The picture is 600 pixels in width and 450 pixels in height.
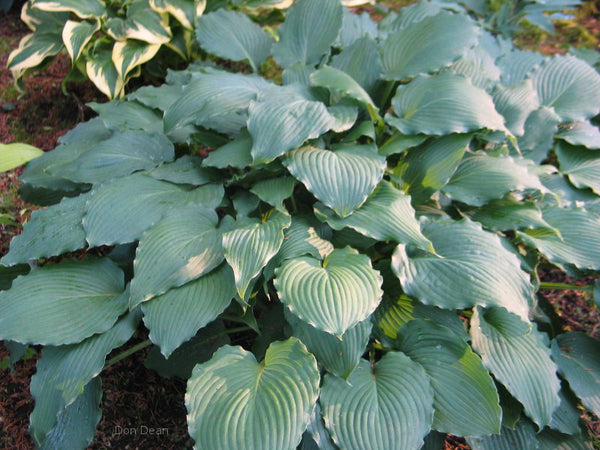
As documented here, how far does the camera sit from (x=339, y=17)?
9.05 feet

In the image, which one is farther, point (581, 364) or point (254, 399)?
point (581, 364)

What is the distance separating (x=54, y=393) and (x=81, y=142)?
1443 millimetres

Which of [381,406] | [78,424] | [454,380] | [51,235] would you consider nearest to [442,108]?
[454,380]

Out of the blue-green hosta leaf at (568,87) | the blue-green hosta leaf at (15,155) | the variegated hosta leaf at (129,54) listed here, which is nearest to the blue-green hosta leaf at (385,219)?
the blue-green hosta leaf at (568,87)

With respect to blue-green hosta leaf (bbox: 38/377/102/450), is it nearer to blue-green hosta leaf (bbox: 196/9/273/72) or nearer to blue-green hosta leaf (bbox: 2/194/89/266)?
blue-green hosta leaf (bbox: 2/194/89/266)

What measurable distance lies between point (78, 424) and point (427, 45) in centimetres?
233

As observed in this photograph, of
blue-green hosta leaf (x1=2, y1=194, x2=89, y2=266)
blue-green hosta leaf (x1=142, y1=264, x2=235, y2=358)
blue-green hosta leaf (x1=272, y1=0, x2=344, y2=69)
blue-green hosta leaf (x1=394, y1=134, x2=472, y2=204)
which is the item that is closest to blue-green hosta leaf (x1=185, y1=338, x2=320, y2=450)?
blue-green hosta leaf (x1=142, y1=264, x2=235, y2=358)

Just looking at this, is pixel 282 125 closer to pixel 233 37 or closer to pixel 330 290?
pixel 330 290

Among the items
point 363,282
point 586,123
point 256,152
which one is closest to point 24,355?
point 256,152

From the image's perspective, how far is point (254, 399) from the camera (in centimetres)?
162

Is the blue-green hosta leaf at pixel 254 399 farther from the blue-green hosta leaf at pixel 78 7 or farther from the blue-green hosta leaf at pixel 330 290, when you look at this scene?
the blue-green hosta leaf at pixel 78 7

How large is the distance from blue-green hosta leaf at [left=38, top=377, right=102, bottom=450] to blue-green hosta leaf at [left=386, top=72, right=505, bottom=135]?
5.69 feet

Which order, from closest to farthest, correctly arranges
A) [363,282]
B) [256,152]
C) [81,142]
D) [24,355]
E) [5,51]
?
[363,282] → [256,152] → [24,355] → [81,142] → [5,51]

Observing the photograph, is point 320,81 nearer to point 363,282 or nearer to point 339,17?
point 339,17
